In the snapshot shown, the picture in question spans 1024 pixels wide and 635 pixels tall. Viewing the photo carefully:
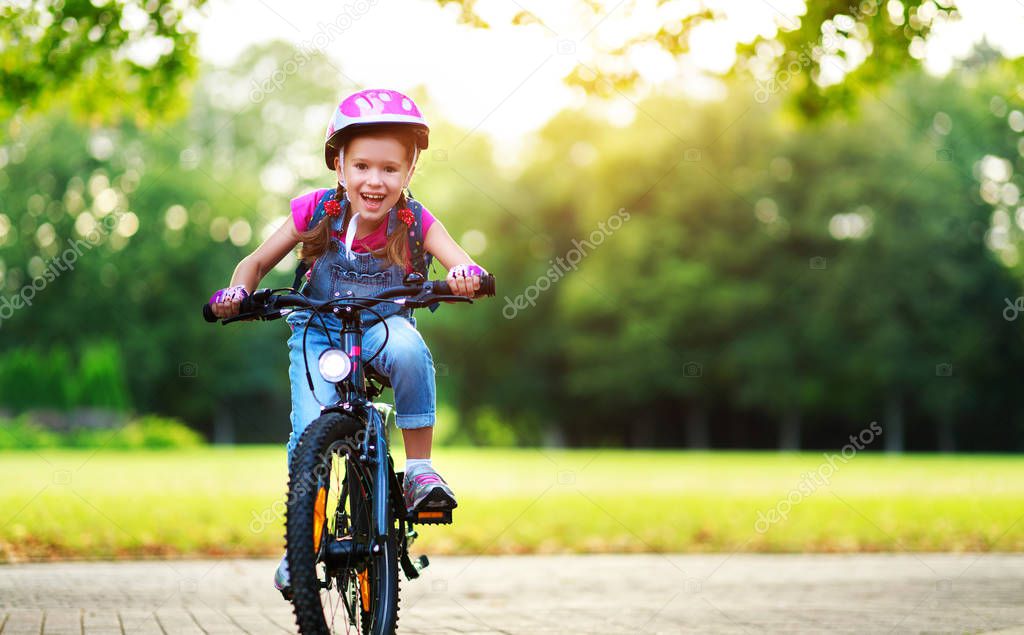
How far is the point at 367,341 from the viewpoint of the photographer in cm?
430

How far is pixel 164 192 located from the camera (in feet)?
145

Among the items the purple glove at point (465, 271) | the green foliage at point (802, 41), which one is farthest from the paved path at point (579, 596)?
the green foliage at point (802, 41)

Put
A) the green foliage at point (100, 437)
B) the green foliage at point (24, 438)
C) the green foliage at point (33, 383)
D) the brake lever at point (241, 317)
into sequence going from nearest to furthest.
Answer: the brake lever at point (241, 317) → the green foliage at point (24, 438) → the green foliage at point (100, 437) → the green foliage at point (33, 383)

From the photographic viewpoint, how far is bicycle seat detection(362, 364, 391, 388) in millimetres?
4305

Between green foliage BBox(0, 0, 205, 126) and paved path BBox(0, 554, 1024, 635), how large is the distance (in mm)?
5956

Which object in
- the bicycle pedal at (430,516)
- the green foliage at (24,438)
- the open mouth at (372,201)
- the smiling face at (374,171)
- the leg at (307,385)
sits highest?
the smiling face at (374,171)

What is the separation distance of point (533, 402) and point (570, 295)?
20.5 feet

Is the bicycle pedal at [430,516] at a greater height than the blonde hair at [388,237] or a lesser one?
lesser

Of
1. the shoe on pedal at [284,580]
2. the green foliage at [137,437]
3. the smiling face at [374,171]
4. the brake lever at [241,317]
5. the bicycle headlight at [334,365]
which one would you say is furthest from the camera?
the green foliage at [137,437]

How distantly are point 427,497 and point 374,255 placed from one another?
94 centimetres

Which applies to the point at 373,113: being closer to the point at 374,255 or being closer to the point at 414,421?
the point at 374,255

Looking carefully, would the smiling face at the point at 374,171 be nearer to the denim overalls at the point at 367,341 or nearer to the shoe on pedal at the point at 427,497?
the denim overalls at the point at 367,341

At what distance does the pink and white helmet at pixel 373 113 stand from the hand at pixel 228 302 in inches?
24.9

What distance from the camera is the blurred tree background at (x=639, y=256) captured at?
4044 cm
